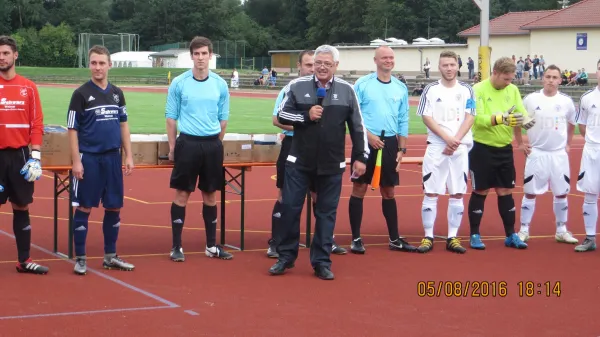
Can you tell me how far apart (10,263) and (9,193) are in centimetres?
89

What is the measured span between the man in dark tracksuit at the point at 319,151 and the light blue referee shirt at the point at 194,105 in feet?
3.07

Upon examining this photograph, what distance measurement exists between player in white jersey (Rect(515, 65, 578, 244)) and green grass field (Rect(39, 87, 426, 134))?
18.2m

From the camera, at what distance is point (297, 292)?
332 inches

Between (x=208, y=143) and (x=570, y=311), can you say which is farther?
(x=208, y=143)

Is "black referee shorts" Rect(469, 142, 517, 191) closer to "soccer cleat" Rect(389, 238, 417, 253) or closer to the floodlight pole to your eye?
"soccer cleat" Rect(389, 238, 417, 253)

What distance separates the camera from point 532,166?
37.1 feet

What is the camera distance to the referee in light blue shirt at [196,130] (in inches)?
384

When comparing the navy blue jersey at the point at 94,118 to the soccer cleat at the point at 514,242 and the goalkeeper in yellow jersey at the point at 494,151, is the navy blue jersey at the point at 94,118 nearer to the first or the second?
the goalkeeper in yellow jersey at the point at 494,151

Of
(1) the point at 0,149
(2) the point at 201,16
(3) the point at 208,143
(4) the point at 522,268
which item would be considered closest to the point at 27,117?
(1) the point at 0,149

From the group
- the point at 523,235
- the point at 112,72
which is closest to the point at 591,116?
the point at 523,235

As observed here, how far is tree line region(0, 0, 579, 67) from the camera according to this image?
100125 mm

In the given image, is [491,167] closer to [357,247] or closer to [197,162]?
[357,247]

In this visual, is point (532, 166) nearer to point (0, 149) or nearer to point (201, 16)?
point (0, 149)

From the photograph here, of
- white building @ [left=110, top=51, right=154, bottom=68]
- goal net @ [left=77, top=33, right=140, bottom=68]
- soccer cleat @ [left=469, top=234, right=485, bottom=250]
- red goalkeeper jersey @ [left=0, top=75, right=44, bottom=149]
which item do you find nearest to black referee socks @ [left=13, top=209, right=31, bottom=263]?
red goalkeeper jersey @ [left=0, top=75, right=44, bottom=149]
